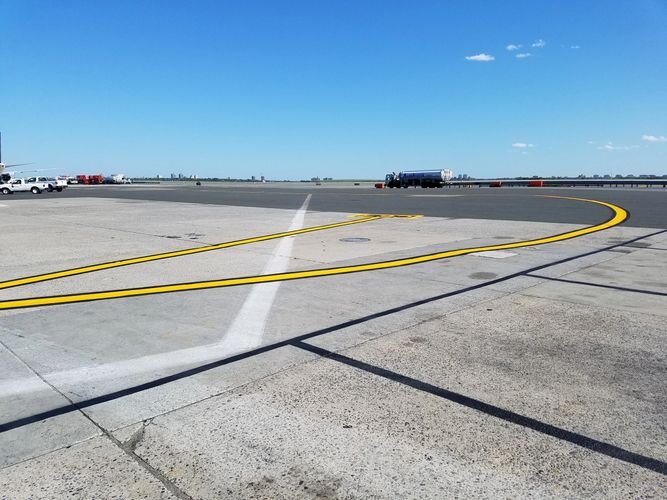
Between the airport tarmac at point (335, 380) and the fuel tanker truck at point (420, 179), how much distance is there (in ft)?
201

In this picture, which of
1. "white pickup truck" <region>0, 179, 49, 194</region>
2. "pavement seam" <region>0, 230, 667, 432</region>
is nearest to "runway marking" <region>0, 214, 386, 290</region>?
"pavement seam" <region>0, 230, 667, 432</region>

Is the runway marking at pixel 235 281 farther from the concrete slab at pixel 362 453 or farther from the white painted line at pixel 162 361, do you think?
the concrete slab at pixel 362 453

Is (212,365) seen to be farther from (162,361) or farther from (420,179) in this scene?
(420,179)

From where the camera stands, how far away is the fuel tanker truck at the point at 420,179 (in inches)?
2702

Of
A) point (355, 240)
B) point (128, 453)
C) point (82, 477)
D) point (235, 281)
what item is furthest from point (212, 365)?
point (355, 240)

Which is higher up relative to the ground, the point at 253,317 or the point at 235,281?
the point at 235,281

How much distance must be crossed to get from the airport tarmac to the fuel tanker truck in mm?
61149

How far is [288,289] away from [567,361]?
3954 mm

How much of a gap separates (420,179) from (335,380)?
224 ft

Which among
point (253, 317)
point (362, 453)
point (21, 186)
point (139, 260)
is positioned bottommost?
point (362, 453)

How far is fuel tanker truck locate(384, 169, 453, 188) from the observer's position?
6862 centimetres

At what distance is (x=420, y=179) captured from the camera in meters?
70.0

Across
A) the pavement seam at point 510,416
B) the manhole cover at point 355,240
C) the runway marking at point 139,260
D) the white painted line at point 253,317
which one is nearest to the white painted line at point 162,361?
the white painted line at point 253,317

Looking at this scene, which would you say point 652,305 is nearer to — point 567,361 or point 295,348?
point 567,361
